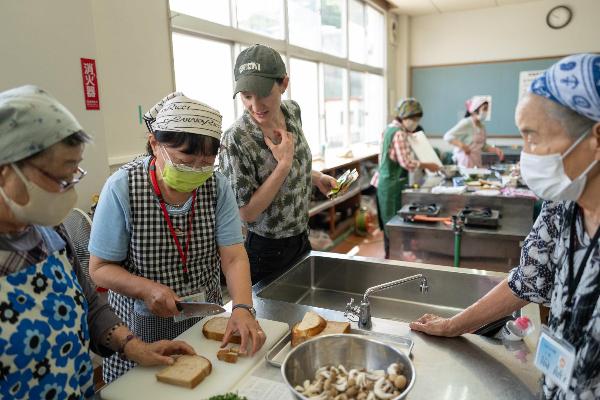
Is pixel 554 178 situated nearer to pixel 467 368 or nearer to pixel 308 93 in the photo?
pixel 467 368

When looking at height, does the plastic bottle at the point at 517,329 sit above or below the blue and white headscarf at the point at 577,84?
below

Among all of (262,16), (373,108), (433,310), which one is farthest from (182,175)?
(373,108)

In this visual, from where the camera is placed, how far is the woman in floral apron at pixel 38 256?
0.81 m

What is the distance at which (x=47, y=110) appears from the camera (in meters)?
0.83

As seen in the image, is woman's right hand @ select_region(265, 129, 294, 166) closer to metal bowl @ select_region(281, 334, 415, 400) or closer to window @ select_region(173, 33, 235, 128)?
metal bowl @ select_region(281, 334, 415, 400)

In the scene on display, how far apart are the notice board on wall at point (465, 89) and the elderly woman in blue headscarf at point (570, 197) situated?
21.5 ft

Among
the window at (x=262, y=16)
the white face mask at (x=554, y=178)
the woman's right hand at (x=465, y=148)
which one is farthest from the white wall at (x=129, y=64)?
the woman's right hand at (x=465, y=148)

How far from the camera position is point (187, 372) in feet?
3.33

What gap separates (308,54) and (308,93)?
529mm

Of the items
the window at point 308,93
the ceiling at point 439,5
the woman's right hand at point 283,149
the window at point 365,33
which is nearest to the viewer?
the woman's right hand at point 283,149

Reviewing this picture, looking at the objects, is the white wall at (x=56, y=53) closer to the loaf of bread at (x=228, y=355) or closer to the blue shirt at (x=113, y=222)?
the blue shirt at (x=113, y=222)

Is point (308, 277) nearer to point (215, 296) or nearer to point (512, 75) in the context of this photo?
point (215, 296)

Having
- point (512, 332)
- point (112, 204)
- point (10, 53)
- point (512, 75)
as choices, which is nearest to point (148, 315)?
point (112, 204)

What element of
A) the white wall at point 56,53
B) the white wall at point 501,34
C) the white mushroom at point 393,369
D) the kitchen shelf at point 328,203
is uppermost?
the white wall at point 501,34
